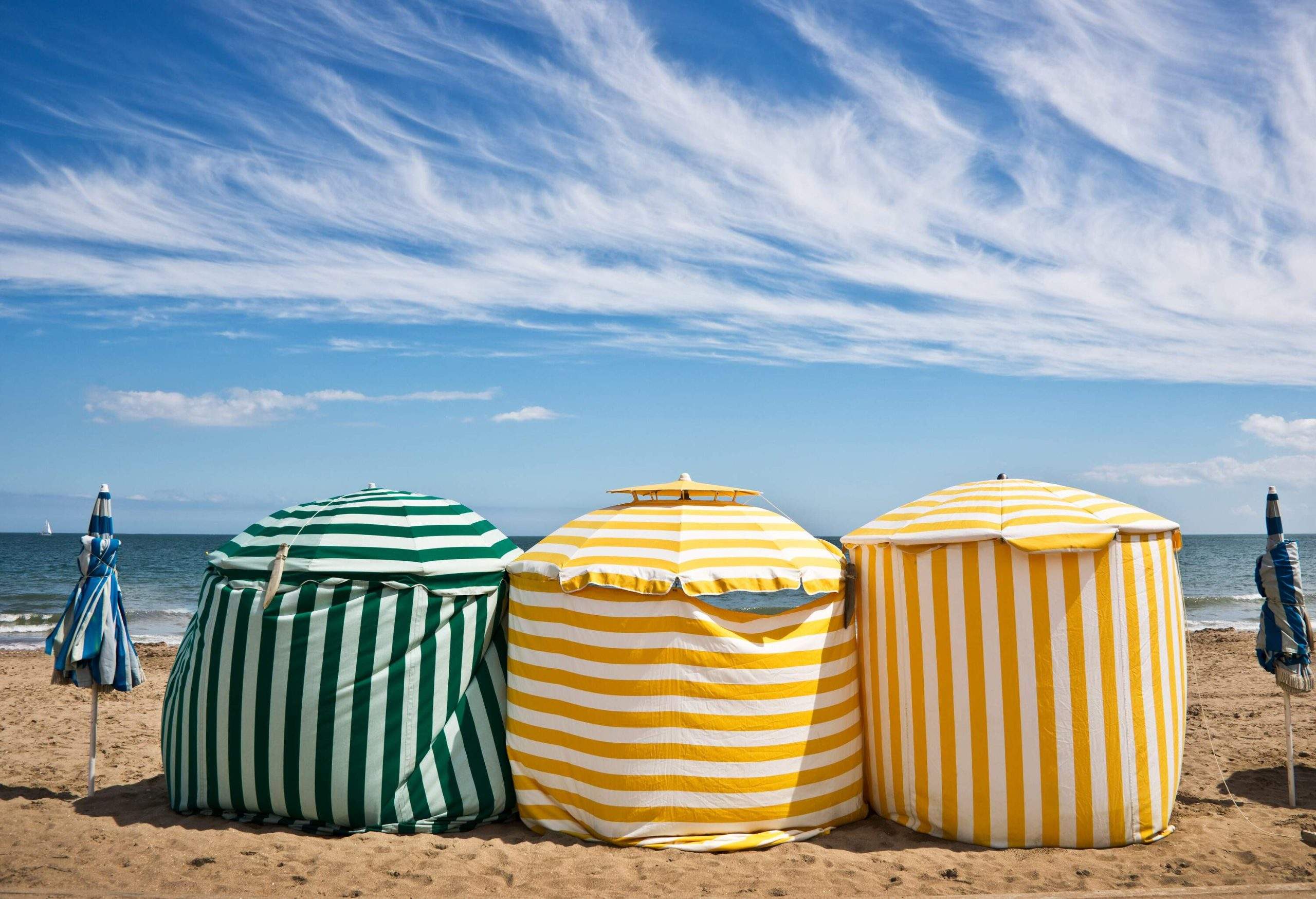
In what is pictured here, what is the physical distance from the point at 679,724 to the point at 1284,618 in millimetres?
4250

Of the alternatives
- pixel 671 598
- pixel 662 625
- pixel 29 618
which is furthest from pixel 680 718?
pixel 29 618

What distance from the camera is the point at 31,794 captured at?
6.45m

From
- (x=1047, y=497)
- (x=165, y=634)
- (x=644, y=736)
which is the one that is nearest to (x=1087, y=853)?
(x=1047, y=497)

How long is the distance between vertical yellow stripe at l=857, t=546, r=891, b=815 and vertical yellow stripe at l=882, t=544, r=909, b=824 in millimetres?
61

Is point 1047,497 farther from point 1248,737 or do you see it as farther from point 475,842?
point 1248,737

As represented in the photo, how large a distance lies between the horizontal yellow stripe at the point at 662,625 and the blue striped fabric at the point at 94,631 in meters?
3.00

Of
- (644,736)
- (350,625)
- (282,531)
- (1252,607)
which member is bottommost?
(1252,607)

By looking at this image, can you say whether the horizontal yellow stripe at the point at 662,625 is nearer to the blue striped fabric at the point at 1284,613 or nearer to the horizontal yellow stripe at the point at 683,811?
the horizontal yellow stripe at the point at 683,811

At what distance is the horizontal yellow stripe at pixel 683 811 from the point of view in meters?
5.27

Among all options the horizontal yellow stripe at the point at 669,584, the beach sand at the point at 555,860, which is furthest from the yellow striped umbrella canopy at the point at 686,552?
the beach sand at the point at 555,860

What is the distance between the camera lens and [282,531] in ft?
19.2

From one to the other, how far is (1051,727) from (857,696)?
117cm

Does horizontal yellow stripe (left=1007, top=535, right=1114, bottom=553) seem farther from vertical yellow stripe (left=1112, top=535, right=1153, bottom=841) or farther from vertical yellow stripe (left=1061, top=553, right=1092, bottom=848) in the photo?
vertical yellow stripe (left=1112, top=535, right=1153, bottom=841)

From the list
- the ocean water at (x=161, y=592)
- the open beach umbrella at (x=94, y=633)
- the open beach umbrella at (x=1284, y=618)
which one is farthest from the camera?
the ocean water at (x=161, y=592)
